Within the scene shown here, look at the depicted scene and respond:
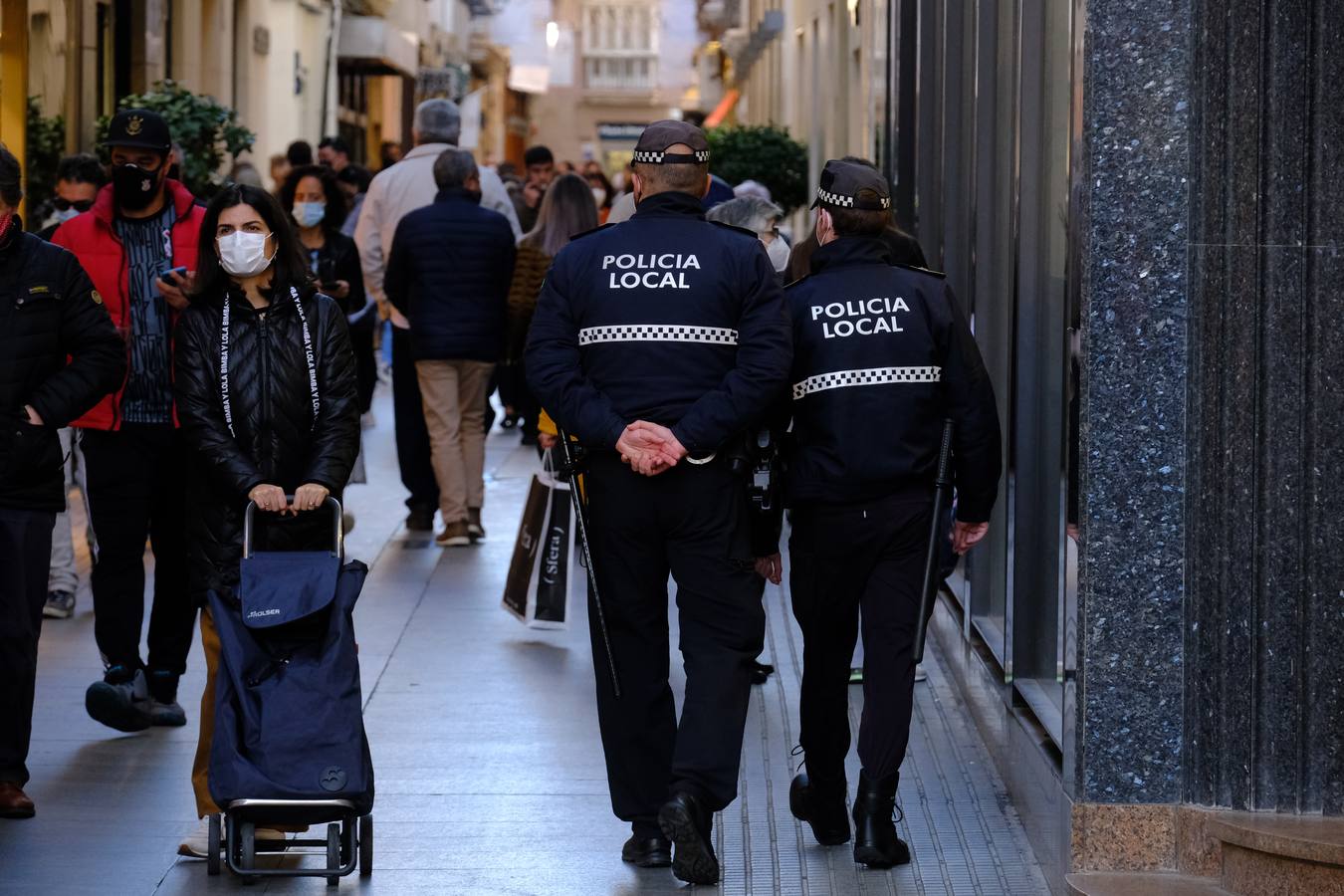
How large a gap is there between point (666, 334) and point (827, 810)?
1.45 metres

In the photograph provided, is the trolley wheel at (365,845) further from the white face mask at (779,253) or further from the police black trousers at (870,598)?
the white face mask at (779,253)

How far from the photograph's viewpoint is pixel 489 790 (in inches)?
272

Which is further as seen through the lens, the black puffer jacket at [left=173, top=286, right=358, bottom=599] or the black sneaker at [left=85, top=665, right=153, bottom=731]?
the black sneaker at [left=85, top=665, right=153, bottom=731]

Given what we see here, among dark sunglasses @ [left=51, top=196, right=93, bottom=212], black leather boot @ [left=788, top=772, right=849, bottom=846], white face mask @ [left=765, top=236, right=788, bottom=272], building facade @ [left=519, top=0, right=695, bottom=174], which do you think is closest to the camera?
black leather boot @ [left=788, top=772, right=849, bottom=846]

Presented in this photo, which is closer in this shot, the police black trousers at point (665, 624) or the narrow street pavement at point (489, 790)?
the police black trousers at point (665, 624)

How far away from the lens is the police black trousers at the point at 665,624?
19.3 ft

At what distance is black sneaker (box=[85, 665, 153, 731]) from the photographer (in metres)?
7.38

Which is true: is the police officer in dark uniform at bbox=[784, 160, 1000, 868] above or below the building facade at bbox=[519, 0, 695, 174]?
below

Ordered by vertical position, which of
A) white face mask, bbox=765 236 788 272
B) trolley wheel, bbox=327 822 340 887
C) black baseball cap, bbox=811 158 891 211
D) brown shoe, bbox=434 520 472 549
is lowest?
trolley wheel, bbox=327 822 340 887

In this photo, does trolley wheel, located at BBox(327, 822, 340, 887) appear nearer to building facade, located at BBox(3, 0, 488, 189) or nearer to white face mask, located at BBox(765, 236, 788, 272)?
white face mask, located at BBox(765, 236, 788, 272)

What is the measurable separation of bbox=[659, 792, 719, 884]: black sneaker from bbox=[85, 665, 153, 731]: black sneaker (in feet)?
7.88

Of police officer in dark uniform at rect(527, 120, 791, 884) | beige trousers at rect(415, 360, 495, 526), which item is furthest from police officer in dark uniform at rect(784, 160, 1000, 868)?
beige trousers at rect(415, 360, 495, 526)

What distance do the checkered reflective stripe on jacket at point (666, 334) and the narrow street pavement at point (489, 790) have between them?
4.74 ft

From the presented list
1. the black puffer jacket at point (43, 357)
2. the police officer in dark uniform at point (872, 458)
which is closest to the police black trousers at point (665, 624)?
the police officer in dark uniform at point (872, 458)
